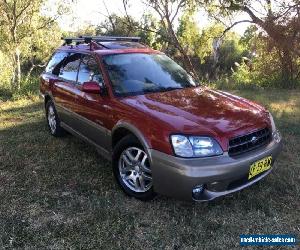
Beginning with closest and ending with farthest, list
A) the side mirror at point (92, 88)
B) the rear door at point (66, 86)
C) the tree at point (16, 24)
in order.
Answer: the side mirror at point (92, 88)
the rear door at point (66, 86)
the tree at point (16, 24)

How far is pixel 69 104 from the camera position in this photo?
19.3ft

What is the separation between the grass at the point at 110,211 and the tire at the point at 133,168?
0.12 metres

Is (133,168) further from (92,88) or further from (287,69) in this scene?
(287,69)

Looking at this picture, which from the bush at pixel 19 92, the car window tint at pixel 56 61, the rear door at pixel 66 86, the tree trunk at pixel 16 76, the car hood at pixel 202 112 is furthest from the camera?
the tree trunk at pixel 16 76

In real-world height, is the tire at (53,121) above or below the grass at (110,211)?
above

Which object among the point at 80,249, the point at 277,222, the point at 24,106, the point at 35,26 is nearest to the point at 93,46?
the point at 80,249

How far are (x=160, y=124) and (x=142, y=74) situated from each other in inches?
50.4

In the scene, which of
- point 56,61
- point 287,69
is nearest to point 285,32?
point 287,69

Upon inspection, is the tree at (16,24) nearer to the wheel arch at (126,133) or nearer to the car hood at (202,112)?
the wheel arch at (126,133)

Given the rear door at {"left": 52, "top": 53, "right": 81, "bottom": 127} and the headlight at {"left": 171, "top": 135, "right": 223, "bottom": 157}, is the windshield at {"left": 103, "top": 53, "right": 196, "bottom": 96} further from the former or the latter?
the headlight at {"left": 171, "top": 135, "right": 223, "bottom": 157}

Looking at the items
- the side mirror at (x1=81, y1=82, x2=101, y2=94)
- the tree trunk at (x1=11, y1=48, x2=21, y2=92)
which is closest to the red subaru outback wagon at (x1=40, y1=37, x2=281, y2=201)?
the side mirror at (x1=81, y1=82, x2=101, y2=94)

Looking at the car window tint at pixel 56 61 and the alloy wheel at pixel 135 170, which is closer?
the alloy wheel at pixel 135 170

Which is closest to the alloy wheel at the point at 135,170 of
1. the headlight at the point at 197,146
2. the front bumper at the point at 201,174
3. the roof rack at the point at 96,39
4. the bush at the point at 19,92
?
the front bumper at the point at 201,174

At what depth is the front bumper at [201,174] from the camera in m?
3.74
